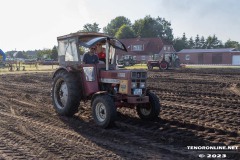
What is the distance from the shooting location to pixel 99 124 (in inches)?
276

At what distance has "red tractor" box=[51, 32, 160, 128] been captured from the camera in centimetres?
→ 709

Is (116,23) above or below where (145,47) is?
above

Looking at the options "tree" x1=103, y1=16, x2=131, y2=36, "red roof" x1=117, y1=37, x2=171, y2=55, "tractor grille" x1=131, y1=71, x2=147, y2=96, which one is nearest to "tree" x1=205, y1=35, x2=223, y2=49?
"tree" x1=103, y1=16, x2=131, y2=36

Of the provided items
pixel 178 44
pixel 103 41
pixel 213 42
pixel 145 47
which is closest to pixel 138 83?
pixel 103 41

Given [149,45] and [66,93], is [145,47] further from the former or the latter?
[66,93]

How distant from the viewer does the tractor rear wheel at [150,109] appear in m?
7.59

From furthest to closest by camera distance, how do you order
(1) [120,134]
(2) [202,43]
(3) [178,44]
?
(2) [202,43], (3) [178,44], (1) [120,134]

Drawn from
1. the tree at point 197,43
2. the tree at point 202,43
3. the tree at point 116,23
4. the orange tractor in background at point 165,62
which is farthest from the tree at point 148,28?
the orange tractor in background at point 165,62

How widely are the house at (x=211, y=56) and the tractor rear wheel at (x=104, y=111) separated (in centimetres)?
5465

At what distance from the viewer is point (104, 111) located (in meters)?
7.04

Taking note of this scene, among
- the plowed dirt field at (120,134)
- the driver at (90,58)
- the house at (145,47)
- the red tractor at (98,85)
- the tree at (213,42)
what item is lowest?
the plowed dirt field at (120,134)

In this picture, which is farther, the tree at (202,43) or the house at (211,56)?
the tree at (202,43)

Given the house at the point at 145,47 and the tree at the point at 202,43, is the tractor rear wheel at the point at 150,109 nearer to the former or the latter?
the house at the point at 145,47

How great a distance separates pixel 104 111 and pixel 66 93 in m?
1.77
